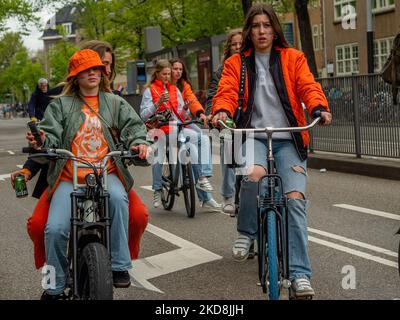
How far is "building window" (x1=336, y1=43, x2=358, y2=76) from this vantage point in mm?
51906

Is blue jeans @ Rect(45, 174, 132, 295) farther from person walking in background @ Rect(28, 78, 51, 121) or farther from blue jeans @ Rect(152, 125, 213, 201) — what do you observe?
person walking in background @ Rect(28, 78, 51, 121)

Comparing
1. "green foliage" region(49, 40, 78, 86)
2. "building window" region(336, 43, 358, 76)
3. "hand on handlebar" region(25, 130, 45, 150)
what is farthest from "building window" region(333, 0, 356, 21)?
"hand on handlebar" region(25, 130, 45, 150)

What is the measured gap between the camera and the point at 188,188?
10133mm

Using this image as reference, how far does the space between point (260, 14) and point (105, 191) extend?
1.61 meters

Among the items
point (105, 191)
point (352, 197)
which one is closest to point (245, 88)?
point (105, 191)

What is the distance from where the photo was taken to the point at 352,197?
1139cm

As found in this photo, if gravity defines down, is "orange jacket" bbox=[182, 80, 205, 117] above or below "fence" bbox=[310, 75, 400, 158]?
above

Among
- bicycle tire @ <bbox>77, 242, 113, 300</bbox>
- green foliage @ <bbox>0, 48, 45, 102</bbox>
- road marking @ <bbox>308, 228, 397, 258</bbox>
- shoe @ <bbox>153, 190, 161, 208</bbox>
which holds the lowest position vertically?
road marking @ <bbox>308, 228, 397, 258</bbox>

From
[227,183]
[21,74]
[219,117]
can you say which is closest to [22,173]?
[219,117]

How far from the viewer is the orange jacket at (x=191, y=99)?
996 centimetres

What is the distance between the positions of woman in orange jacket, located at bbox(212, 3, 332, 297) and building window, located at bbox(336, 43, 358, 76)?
4688 cm

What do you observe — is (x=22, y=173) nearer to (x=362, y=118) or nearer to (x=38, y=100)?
(x=362, y=118)

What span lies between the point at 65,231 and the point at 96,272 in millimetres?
544

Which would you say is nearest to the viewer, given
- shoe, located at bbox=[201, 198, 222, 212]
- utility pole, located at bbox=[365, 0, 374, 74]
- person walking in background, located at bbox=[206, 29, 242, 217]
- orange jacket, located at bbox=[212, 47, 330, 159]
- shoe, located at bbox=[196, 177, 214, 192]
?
orange jacket, located at bbox=[212, 47, 330, 159]
